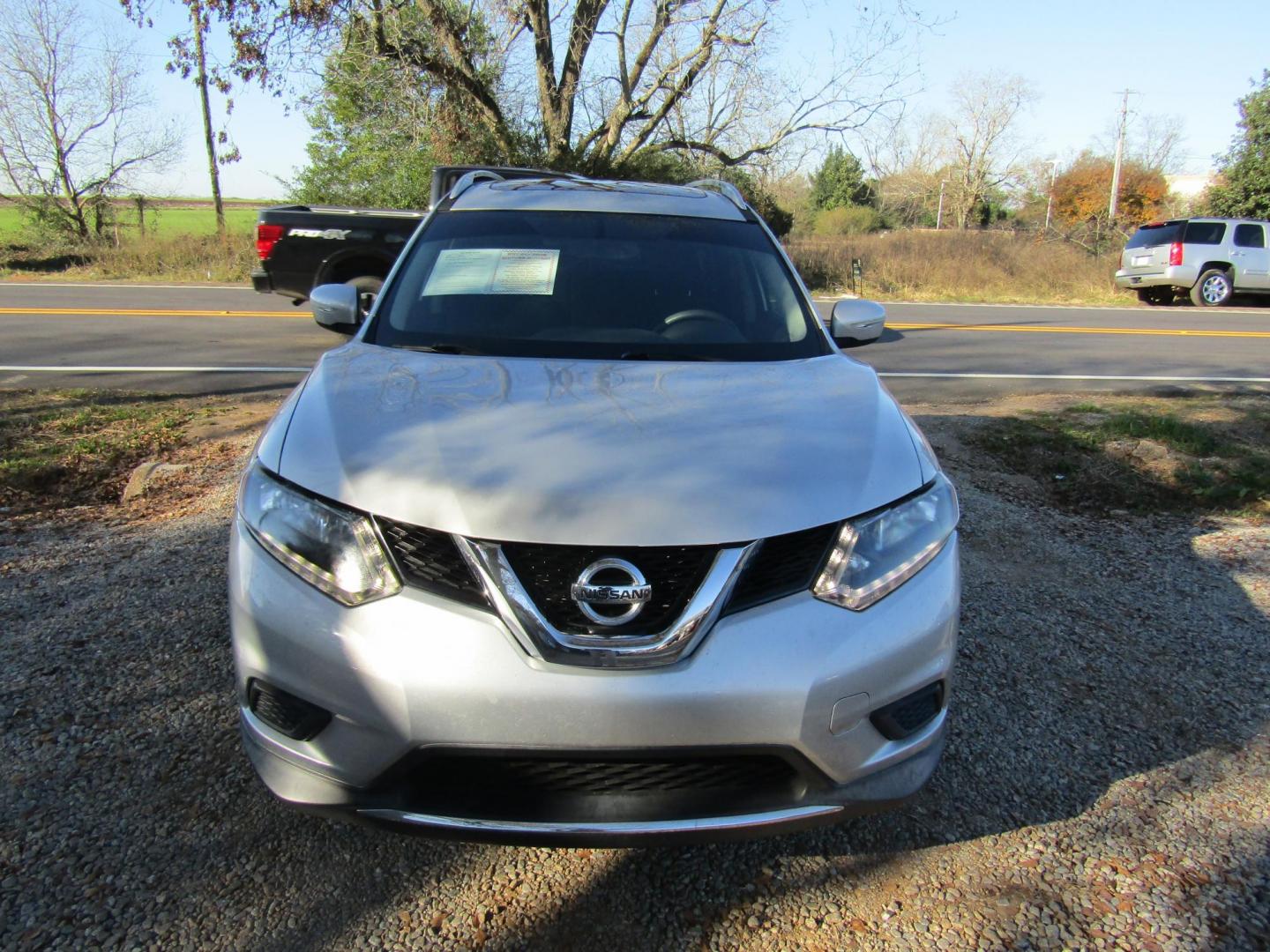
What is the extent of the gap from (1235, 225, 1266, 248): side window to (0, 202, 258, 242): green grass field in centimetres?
2507

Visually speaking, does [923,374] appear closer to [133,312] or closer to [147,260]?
[133,312]

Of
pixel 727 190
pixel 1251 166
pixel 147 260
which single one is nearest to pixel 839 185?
pixel 1251 166

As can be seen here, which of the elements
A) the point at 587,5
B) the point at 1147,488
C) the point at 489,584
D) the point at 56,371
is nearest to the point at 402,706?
the point at 489,584

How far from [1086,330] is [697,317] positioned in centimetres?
1466

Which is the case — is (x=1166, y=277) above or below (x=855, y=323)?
below

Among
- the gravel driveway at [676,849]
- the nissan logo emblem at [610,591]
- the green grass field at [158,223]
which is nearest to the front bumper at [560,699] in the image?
the nissan logo emblem at [610,591]

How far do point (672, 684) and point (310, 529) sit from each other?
89 centimetres

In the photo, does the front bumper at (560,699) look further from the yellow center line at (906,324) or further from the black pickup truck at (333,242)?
the yellow center line at (906,324)

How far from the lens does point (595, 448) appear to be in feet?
7.07

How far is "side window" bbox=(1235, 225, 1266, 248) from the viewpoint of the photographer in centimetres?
2048

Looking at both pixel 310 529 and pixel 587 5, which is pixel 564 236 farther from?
pixel 587 5

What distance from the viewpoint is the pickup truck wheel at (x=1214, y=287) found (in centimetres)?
2103

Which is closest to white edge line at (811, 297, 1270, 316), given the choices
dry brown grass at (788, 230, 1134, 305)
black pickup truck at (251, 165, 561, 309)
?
dry brown grass at (788, 230, 1134, 305)

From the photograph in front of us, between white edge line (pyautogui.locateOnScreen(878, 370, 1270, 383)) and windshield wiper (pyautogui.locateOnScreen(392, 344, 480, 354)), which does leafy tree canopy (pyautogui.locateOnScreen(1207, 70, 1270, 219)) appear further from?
windshield wiper (pyautogui.locateOnScreen(392, 344, 480, 354))
